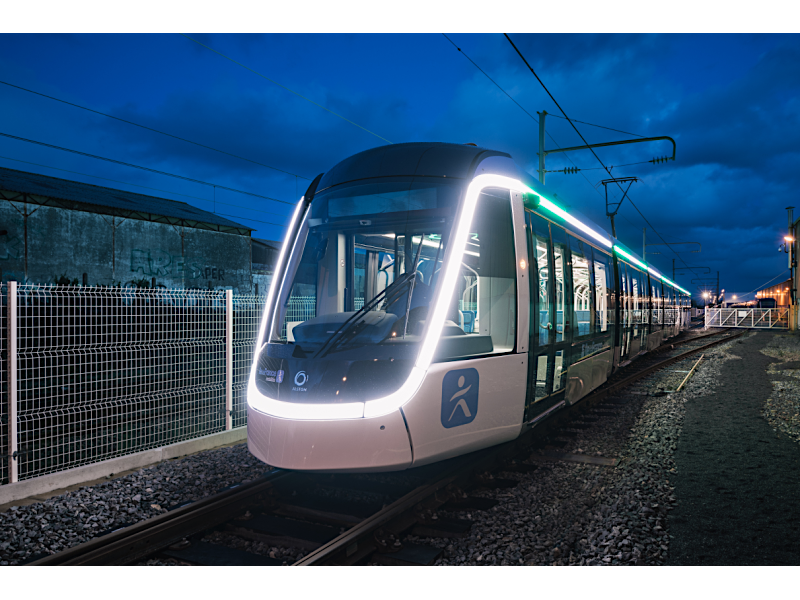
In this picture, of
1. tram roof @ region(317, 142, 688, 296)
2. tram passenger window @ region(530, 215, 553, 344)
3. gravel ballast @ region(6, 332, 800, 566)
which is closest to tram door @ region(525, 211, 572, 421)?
tram passenger window @ region(530, 215, 553, 344)

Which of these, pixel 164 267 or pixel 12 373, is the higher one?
pixel 164 267

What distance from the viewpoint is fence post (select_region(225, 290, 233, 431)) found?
288 inches

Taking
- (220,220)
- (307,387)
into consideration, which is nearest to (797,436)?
(307,387)

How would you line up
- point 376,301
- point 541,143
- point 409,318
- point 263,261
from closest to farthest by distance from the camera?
A: point 409,318 → point 376,301 → point 541,143 → point 263,261

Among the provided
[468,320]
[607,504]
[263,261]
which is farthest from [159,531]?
[263,261]

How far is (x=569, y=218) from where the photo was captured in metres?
7.58

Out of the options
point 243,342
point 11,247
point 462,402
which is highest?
point 11,247

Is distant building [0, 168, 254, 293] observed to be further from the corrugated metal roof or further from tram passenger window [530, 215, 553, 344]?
tram passenger window [530, 215, 553, 344]

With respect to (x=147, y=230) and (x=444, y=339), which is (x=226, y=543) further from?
(x=147, y=230)

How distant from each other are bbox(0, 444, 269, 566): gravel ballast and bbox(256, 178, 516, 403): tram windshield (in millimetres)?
1342

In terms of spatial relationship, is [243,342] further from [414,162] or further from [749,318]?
[749,318]

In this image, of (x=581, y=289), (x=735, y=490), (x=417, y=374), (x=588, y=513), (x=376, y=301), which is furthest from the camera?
(x=581, y=289)

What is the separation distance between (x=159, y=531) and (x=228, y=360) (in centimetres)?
376
